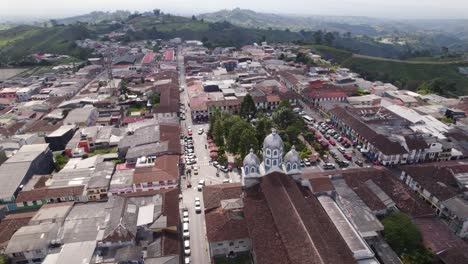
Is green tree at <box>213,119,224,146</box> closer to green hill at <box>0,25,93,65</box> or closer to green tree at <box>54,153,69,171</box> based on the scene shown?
green tree at <box>54,153,69,171</box>

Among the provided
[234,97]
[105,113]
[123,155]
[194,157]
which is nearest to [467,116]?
[234,97]

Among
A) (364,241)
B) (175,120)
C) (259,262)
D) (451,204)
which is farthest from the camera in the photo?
(175,120)

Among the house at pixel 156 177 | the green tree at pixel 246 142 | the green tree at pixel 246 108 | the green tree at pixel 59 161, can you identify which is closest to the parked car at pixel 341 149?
the green tree at pixel 246 142

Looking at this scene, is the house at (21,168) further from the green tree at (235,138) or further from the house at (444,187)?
the house at (444,187)

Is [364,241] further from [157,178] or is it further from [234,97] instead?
[234,97]

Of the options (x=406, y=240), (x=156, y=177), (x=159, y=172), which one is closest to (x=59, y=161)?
(x=159, y=172)

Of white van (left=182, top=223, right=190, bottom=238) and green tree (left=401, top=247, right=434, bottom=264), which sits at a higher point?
green tree (left=401, top=247, right=434, bottom=264)

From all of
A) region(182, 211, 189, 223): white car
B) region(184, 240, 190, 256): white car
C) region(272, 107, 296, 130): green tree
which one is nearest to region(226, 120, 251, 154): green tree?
region(272, 107, 296, 130): green tree

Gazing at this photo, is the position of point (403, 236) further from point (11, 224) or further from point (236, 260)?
point (11, 224)
